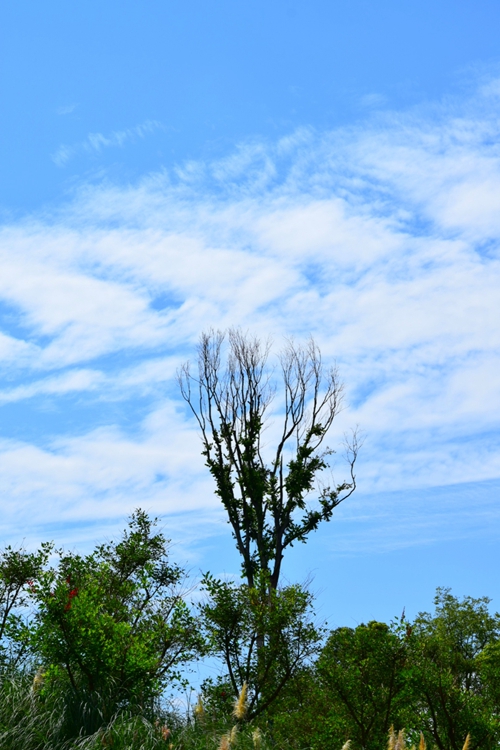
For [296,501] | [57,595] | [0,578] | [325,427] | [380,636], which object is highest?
[325,427]

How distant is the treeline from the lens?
9875mm

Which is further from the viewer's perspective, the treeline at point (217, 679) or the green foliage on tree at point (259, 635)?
the green foliage on tree at point (259, 635)

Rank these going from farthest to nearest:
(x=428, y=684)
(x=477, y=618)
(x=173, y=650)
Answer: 1. (x=477, y=618)
2. (x=173, y=650)
3. (x=428, y=684)

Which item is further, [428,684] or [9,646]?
[9,646]

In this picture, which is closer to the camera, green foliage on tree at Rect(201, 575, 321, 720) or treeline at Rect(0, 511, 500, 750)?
treeline at Rect(0, 511, 500, 750)

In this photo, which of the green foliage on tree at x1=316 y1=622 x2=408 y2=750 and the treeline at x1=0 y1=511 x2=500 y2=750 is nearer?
the treeline at x1=0 y1=511 x2=500 y2=750

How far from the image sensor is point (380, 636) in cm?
1288

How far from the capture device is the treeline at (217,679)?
9875 millimetres

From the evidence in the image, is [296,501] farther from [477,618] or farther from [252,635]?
[477,618]

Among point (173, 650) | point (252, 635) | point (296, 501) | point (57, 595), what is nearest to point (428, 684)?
point (252, 635)

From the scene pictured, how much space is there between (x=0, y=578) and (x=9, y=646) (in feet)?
7.23

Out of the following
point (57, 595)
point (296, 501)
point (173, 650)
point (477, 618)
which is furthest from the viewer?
point (477, 618)

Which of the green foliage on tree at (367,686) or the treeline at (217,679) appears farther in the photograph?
the green foliage on tree at (367,686)

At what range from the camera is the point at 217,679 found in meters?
15.5
